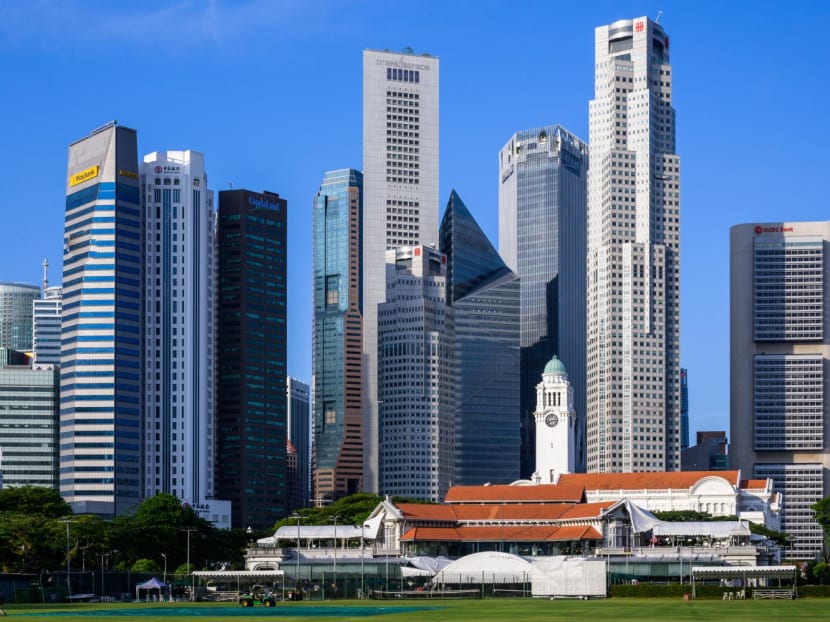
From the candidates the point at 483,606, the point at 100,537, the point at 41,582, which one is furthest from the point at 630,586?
the point at 100,537

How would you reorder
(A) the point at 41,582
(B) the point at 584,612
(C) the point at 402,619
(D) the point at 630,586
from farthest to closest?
1. (A) the point at 41,582
2. (D) the point at 630,586
3. (B) the point at 584,612
4. (C) the point at 402,619

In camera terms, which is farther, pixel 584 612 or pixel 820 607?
pixel 820 607

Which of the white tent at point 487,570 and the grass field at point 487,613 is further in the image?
the white tent at point 487,570

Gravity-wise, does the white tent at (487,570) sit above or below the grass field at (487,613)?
below

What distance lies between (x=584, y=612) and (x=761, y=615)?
1140cm

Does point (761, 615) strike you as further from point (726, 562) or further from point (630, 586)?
point (726, 562)

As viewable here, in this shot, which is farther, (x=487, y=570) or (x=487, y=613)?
(x=487, y=570)

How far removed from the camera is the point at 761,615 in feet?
321

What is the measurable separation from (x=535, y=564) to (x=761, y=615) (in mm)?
52753

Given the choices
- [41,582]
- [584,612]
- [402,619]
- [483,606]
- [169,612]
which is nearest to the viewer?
[402,619]

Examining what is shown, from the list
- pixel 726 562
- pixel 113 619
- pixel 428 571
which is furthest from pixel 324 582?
pixel 113 619

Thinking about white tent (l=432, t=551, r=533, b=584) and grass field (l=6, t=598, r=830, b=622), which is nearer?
grass field (l=6, t=598, r=830, b=622)

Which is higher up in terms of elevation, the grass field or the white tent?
the grass field

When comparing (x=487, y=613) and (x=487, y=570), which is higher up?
(x=487, y=613)
